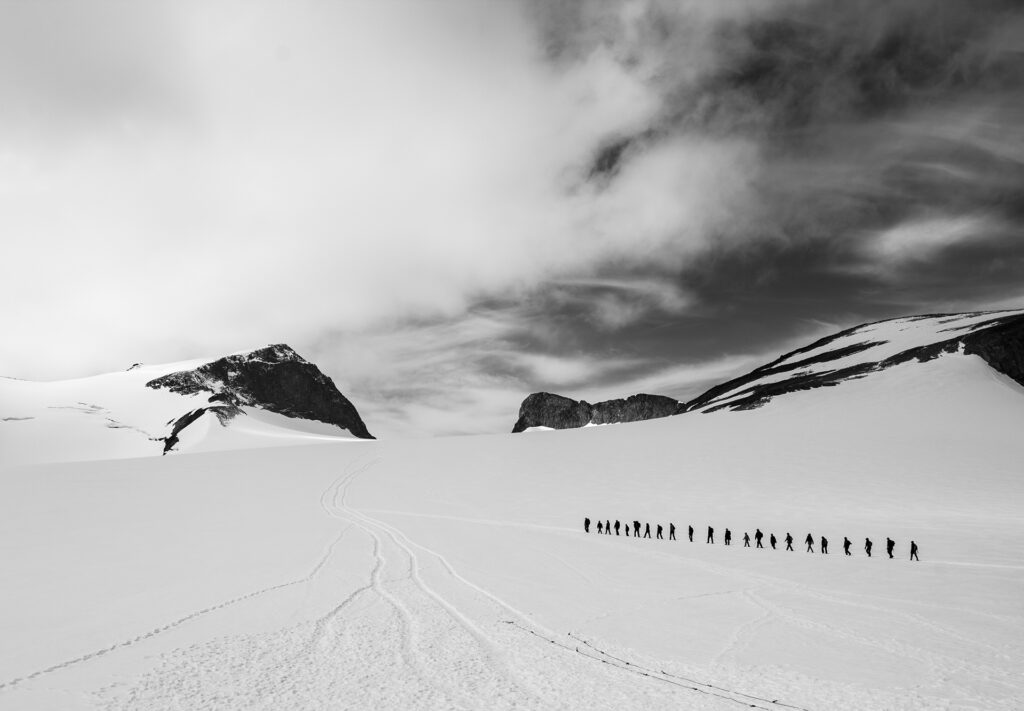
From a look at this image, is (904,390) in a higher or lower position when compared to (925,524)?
higher

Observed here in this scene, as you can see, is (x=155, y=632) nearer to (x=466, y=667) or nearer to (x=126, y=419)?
(x=466, y=667)

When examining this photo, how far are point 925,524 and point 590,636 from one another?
26731 mm

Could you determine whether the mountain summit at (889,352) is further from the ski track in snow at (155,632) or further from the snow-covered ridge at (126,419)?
the snow-covered ridge at (126,419)

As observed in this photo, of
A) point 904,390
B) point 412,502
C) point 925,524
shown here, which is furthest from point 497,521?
point 904,390

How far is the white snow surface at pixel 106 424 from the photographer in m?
121

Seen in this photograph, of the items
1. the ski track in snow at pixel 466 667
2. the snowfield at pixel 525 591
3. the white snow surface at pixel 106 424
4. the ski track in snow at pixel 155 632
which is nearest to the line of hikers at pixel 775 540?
the snowfield at pixel 525 591

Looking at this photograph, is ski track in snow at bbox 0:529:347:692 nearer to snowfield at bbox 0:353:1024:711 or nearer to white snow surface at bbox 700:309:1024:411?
snowfield at bbox 0:353:1024:711

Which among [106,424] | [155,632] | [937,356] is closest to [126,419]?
[106,424]

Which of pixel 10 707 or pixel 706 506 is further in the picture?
pixel 706 506

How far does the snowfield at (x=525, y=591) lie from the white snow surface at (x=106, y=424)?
80437mm

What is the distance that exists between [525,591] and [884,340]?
91187 millimetres

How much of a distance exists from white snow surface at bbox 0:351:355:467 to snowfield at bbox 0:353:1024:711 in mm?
80437

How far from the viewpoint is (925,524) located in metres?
28.3

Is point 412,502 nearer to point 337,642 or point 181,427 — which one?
point 337,642
